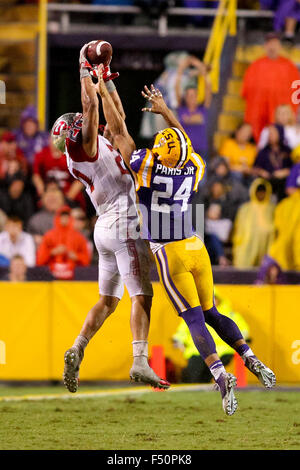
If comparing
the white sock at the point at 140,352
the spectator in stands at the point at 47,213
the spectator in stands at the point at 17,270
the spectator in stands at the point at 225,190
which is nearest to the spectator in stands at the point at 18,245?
the spectator in stands at the point at 47,213

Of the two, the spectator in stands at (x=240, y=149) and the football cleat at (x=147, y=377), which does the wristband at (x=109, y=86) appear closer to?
the football cleat at (x=147, y=377)

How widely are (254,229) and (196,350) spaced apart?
206 centimetres

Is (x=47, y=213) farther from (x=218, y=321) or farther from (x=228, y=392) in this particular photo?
(x=228, y=392)

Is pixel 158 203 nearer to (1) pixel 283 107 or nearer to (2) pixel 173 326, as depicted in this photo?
(2) pixel 173 326

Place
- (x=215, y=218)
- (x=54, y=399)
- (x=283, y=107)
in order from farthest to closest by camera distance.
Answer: (x=283, y=107)
(x=215, y=218)
(x=54, y=399)

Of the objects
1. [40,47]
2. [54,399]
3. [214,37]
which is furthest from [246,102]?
[54,399]

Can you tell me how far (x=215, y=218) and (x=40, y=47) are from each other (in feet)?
13.0

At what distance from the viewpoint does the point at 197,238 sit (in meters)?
8.49

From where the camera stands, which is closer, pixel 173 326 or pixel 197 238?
pixel 197 238

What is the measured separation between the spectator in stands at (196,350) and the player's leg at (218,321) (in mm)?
3321

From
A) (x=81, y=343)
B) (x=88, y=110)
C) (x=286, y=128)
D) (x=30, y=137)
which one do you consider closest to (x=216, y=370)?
(x=81, y=343)
